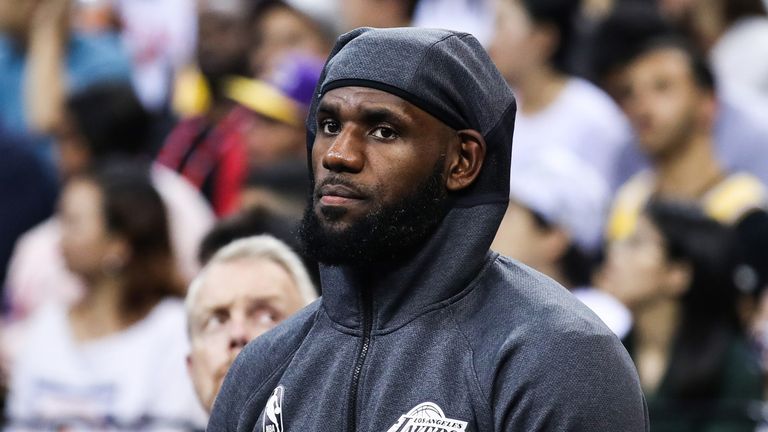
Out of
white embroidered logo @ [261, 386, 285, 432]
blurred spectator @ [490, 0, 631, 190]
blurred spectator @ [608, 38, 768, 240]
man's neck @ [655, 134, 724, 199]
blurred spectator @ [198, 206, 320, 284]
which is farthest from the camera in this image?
blurred spectator @ [490, 0, 631, 190]

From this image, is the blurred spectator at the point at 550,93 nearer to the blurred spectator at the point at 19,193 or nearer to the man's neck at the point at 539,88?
the man's neck at the point at 539,88

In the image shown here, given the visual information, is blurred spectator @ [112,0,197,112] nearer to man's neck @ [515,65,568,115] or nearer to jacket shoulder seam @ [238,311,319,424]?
man's neck @ [515,65,568,115]

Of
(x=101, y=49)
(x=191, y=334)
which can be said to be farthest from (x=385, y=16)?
(x=191, y=334)

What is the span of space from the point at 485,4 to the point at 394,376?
208 inches

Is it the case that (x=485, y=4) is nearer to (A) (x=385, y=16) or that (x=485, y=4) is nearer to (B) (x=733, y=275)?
(A) (x=385, y=16)

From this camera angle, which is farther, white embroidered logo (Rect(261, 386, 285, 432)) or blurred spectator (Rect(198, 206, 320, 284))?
blurred spectator (Rect(198, 206, 320, 284))

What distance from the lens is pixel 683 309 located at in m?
5.75

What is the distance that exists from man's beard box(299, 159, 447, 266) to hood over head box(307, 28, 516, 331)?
4 centimetres

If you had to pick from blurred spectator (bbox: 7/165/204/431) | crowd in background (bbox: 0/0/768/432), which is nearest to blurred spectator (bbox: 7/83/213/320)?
crowd in background (bbox: 0/0/768/432)

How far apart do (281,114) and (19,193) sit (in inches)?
51.6

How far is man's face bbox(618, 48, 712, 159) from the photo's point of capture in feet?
22.1

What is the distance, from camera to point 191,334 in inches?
148

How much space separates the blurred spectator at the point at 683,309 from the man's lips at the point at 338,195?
292cm

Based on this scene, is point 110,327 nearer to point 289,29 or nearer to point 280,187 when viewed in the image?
point 280,187
